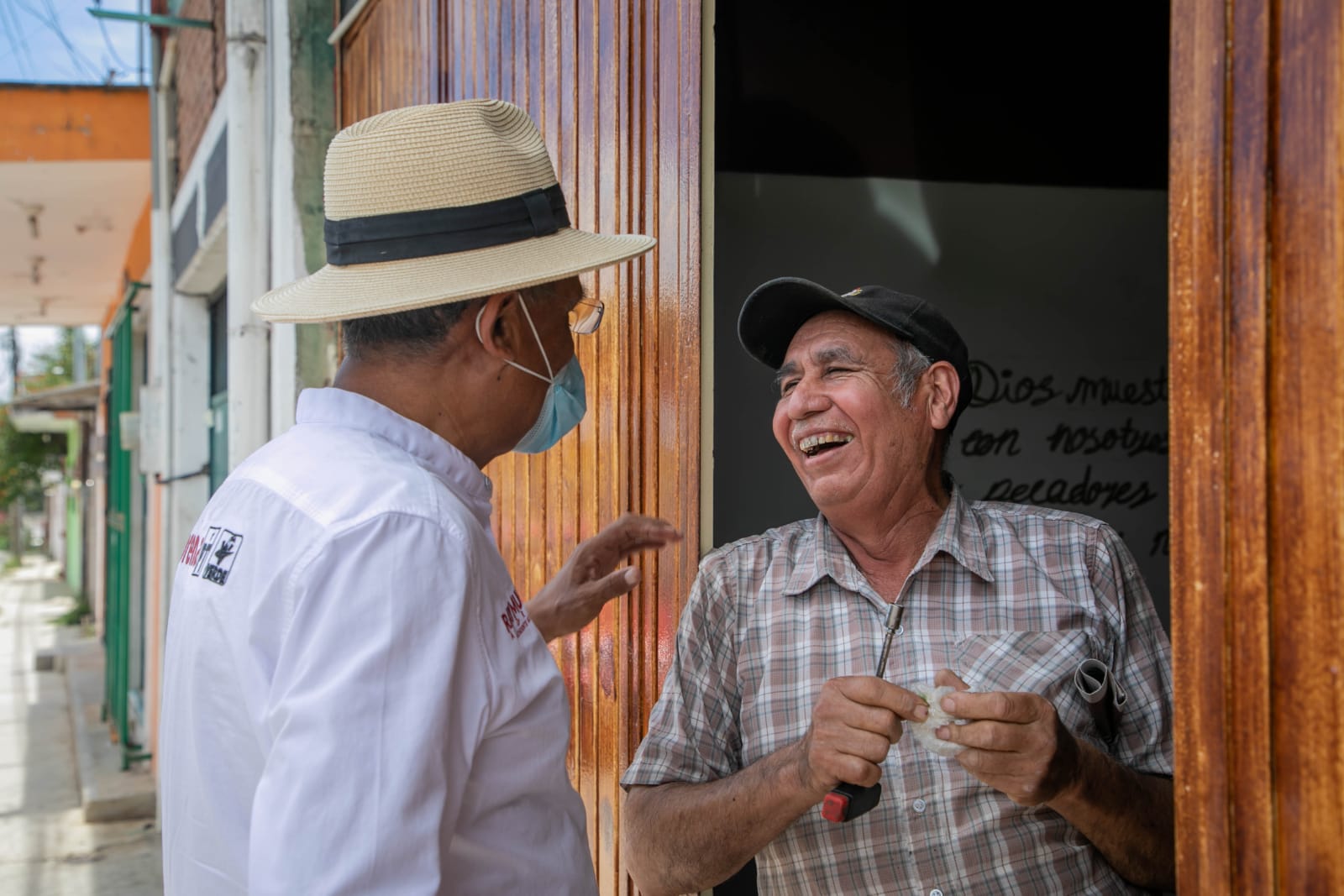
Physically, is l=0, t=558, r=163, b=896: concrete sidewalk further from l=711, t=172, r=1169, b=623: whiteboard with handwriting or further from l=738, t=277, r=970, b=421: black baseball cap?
l=738, t=277, r=970, b=421: black baseball cap

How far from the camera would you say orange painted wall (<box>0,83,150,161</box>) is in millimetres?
8922

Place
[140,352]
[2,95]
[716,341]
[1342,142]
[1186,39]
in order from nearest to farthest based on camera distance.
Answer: [1342,142], [1186,39], [716,341], [2,95], [140,352]

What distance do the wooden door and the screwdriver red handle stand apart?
496 mm

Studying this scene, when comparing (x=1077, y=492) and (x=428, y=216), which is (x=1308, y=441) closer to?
(x=428, y=216)

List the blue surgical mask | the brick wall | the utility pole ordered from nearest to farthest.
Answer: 1. the blue surgical mask
2. the brick wall
3. the utility pole

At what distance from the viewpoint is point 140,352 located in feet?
38.4

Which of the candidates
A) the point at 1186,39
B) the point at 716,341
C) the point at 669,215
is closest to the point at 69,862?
the point at 716,341

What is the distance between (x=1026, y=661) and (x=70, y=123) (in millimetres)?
9427

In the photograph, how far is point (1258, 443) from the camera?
3.24ft

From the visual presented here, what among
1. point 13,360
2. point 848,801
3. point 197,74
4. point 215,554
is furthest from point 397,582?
point 13,360

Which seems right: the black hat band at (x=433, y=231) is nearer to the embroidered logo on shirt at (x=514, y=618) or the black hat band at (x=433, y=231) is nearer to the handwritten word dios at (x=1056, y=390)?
the embroidered logo on shirt at (x=514, y=618)

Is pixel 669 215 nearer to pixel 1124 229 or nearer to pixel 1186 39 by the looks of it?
pixel 1186 39

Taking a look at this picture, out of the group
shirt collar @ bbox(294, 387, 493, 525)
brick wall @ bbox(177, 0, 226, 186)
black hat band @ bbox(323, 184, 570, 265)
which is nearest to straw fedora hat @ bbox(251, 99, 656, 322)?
black hat band @ bbox(323, 184, 570, 265)

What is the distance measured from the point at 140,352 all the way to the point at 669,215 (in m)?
10.9
